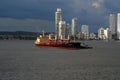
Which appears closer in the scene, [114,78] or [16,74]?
[114,78]

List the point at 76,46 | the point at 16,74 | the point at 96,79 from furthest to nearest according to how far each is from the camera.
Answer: the point at 76,46 < the point at 16,74 < the point at 96,79

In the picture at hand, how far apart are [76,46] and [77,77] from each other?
123474mm

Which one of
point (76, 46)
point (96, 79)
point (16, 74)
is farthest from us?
point (76, 46)

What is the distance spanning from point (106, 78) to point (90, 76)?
12.8 feet

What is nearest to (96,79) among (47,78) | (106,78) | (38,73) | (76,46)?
(106,78)

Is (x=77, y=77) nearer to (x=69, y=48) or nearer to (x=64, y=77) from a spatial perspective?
(x=64, y=77)

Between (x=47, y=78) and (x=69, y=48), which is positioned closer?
(x=47, y=78)

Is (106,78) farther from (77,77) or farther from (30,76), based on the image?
(30,76)

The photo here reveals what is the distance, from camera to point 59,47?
199 m

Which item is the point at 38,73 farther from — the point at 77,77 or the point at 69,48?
the point at 69,48

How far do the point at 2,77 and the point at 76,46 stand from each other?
12611cm

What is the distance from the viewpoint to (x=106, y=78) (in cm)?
6316

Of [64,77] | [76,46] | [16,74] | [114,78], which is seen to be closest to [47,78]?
[64,77]

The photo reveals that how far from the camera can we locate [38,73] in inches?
2763
